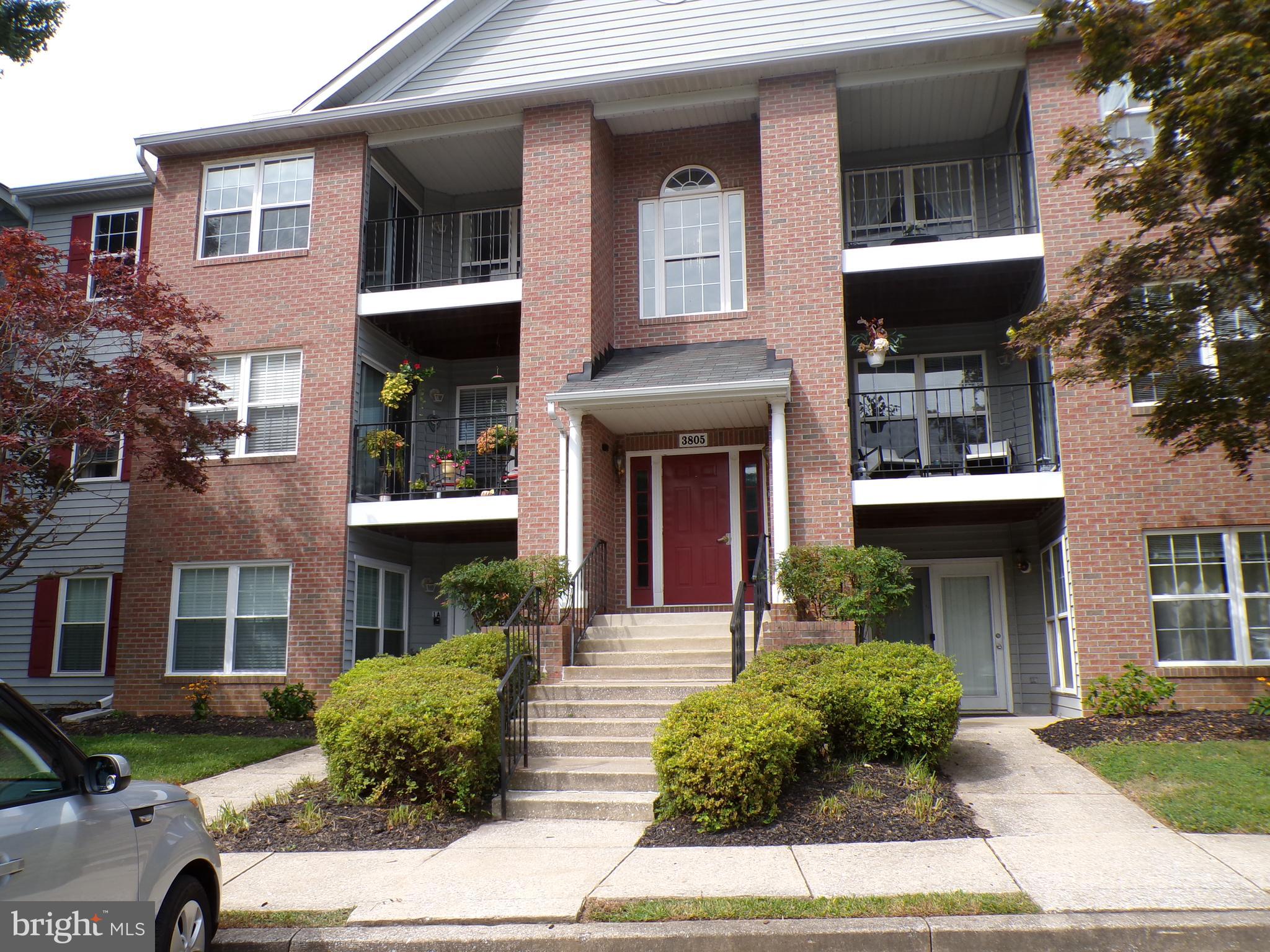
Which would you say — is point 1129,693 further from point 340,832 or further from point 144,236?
point 144,236

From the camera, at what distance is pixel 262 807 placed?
7.95 meters

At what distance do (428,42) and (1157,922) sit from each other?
14235mm

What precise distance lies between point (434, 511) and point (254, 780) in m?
4.79

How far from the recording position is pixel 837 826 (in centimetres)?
696

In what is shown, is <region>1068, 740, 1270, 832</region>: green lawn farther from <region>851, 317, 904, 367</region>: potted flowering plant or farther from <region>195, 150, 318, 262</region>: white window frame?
<region>195, 150, 318, 262</region>: white window frame

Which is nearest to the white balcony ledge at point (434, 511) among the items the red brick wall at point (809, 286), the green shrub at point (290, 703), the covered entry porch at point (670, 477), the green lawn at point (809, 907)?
the covered entry porch at point (670, 477)

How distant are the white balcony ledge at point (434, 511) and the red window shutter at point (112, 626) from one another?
4582 millimetres

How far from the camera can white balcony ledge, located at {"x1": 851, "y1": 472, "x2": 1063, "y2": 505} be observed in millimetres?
11898

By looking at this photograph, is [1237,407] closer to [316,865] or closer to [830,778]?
[830,778]

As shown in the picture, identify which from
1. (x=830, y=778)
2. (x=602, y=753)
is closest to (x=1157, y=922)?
(x=830, y=778)

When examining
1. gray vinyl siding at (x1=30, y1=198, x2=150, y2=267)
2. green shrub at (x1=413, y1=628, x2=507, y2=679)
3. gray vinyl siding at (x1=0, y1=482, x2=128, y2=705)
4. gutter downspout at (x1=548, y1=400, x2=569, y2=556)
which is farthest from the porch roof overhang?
gray vinyl siding at (x1=30, y1=198, x2=150, y2=267)

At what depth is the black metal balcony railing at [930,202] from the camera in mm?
13898

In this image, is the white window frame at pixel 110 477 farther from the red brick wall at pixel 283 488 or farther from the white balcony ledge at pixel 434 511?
the white balcony ledge at pixel 434 511

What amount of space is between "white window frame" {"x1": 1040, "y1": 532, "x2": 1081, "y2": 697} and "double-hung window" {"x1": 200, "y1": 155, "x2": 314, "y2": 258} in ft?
37.3
